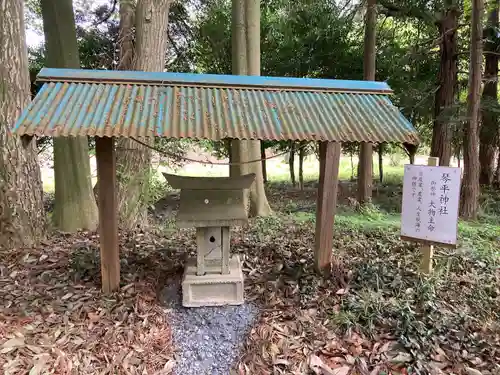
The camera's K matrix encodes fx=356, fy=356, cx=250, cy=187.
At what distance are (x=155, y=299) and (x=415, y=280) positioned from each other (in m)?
3.12

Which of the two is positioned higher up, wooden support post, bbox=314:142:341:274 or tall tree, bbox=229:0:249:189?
tall tree, bbox=229:0:249:189

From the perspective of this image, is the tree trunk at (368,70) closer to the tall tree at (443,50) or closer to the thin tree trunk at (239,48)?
the tall tree at (443,50)

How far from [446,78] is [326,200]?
8354 millimetres

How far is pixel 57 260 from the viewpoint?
4.86m

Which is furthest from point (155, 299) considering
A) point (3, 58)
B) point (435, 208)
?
point (3, 58)

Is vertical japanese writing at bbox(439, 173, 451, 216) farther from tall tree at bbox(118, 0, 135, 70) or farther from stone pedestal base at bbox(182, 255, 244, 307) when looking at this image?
tall tree at bbox(118, 0, 135, 70)

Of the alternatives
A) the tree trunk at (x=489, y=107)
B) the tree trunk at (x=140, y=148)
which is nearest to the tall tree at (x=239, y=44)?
the tree trunk at (x=140, y=148)

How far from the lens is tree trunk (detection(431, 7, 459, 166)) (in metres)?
9.87

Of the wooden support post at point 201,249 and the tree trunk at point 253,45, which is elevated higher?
the tree trunk at point 253,45

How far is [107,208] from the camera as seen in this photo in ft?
12.9

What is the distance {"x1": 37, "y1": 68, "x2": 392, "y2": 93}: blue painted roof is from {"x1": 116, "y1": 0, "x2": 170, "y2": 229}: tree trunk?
224 cm

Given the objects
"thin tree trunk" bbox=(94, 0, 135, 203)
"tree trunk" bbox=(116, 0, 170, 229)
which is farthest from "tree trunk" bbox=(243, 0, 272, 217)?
"thin tree trunk" bbox=(94, 0, 135, 203)

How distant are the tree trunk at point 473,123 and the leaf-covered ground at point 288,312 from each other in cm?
288

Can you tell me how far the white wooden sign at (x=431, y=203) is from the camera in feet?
13.5
